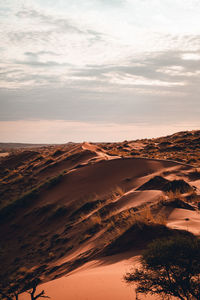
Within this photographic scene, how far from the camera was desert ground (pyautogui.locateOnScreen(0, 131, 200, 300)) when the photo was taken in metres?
5.98

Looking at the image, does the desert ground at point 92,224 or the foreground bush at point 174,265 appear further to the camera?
the desert ground at point 92,224

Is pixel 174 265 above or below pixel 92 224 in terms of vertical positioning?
above

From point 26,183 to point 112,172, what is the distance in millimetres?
8845

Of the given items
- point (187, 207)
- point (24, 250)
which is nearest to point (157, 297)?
point (187, 207)

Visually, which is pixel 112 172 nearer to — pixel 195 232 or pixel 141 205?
pixel 141 205

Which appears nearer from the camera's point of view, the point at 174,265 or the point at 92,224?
the point at 174,265

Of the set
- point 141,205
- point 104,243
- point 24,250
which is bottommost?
point 24,250

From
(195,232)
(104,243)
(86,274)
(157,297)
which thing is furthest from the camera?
(104,243)

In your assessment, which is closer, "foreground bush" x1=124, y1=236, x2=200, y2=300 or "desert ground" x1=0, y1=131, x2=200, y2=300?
"foreground bush" x1=124, y1=236, x2=200, y2=300

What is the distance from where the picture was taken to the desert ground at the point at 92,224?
19.6 ft

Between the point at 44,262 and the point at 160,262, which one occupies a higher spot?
the point at 160,262

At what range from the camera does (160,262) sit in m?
4.12

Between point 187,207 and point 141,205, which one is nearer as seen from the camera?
point 187,207

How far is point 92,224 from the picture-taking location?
10516mm
